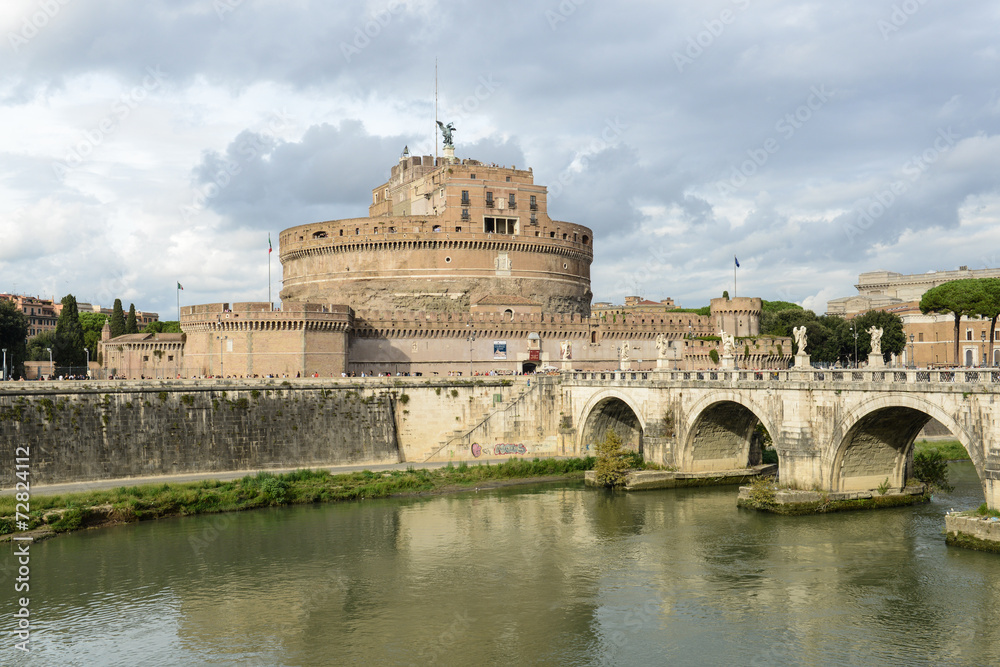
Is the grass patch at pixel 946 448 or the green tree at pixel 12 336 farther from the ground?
the green tree at pixel 12 336

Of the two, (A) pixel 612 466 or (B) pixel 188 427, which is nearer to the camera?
(A) pixel 612 466

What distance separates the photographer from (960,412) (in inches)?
1078

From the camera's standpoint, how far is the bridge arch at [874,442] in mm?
30656

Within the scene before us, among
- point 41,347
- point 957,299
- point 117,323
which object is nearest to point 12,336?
point 117,323

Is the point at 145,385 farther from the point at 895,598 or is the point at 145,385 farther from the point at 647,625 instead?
the point at 895,598

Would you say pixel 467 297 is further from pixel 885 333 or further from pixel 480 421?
pixel 885 333

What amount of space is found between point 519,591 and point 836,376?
15025 mm

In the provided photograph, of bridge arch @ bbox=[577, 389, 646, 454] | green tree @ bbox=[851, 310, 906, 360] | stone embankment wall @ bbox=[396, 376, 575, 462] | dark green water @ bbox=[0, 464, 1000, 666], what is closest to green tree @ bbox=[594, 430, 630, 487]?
bridge arch @ bbox=[577, 389, 646, 454]

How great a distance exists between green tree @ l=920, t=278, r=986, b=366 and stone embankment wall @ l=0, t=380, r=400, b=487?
39490 millimetres

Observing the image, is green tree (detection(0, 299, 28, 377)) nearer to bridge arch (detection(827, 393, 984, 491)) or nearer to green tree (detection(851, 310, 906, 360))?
bridge arch (detection(827, 393, 984, 491))

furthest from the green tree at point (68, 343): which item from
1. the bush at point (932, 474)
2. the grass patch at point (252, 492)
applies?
the bush at point (932, 474)

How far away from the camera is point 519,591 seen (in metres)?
25.8

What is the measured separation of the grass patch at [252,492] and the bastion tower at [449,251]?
23.9 meters

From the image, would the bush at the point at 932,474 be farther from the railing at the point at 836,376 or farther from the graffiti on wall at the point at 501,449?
the graffiti on wall at the point at 501,449
